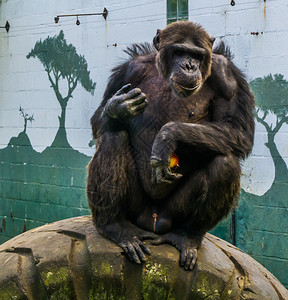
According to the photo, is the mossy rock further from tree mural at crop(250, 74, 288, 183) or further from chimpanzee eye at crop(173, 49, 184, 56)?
tree mural at crop(250, 74, 288, 183)

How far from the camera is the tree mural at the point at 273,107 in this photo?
4.95 m

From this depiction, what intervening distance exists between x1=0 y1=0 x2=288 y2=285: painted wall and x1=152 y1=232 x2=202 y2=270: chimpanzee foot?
6.86 ft

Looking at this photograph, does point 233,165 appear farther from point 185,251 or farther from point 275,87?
point 275,87

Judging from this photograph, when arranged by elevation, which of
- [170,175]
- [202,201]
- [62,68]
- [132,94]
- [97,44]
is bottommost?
[202,201]

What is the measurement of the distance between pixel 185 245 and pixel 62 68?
4.11 m

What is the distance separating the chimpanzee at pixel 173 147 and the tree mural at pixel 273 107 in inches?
59.5

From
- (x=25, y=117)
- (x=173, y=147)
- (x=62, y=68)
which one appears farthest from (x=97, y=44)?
(x=173, y=147)

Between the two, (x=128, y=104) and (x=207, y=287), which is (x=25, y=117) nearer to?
(x=128, y=104)

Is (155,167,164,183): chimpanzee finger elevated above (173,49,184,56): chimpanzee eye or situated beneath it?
situated beneath

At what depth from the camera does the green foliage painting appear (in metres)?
6.51

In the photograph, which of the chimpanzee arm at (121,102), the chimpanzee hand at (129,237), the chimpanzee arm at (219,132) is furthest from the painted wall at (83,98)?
the chimpanzee hand at (129,237)

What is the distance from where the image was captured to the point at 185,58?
3.37 metres

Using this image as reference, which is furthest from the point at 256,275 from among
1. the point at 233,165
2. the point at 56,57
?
the point at 56,57

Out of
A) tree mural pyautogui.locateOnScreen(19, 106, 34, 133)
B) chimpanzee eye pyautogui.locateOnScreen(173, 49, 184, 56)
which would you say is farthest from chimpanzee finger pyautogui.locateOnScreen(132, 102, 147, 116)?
tree mural pyautogui.locateOnScreen(19, 106, 34, 133)
